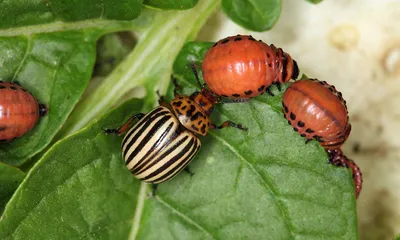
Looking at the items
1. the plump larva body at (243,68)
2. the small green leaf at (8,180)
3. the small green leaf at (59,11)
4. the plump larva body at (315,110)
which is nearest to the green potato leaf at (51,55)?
the small green leaf at (59,11)

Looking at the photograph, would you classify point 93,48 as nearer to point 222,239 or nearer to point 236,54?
point 236,54

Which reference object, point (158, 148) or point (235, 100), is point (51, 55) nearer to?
point (158, 148)

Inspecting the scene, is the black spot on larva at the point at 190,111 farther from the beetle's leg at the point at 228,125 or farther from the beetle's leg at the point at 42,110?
the beetle's leg at the point at 42,110

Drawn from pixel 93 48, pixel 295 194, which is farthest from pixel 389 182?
pixel 93 48

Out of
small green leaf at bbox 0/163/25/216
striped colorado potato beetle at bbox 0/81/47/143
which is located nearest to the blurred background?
striped colorado potato beetle at bbox 0/81/47/143

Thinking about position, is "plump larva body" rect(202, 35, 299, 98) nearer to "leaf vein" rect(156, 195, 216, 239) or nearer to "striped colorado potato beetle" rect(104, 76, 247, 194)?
"striped colorado potato beetle" rect(104, 76, 247, 194)
